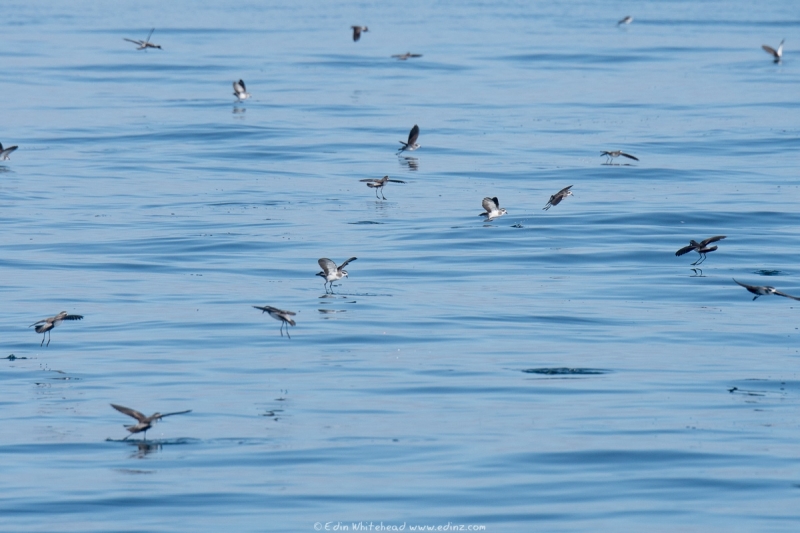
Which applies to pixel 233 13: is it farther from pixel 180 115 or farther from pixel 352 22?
pixel 180 115

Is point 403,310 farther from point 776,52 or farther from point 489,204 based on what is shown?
point 776,52

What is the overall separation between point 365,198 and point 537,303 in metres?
10.1

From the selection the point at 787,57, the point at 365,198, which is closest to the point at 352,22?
the point at 787,57

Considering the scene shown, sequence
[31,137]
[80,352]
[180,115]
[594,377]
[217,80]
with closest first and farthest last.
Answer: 1. [594,377]
2. [80,352]
3. [31,137]
4. [180,115]
5. [217,80]

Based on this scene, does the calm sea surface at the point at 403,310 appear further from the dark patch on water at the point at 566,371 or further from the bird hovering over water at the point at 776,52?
the bird hovering over water at the point at 776,52

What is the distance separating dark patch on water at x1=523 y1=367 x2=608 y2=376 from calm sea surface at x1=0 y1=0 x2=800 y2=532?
1.7 inches

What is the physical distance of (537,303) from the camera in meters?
18.3

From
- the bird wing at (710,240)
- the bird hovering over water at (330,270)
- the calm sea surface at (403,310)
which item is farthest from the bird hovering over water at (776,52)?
the bird hovering over water at (330,270)

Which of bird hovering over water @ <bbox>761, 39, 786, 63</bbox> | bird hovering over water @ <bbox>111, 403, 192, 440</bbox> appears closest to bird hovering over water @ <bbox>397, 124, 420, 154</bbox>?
bird hovering over water @ <bbox>111, 403, 192, 440</bbox>

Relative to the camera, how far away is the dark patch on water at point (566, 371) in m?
14.3

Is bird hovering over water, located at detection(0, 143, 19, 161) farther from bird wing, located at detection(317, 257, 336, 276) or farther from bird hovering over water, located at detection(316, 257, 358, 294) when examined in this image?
bird wing, located at detection(317, 257, 336, 276)

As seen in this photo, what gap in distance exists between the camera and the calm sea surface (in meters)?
10.7

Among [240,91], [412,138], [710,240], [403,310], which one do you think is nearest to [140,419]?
[403,310]

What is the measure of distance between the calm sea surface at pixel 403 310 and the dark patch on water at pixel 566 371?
44 millimetres
